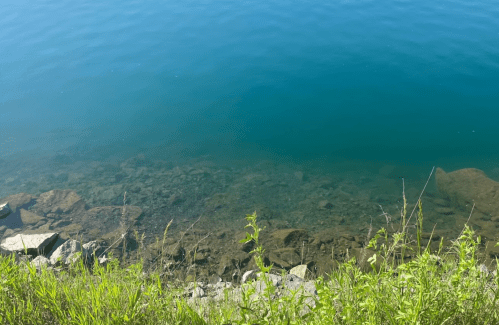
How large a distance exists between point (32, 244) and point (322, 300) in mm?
4801

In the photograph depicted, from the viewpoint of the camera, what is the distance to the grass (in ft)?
6.70

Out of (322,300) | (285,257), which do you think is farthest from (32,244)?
(322,300)

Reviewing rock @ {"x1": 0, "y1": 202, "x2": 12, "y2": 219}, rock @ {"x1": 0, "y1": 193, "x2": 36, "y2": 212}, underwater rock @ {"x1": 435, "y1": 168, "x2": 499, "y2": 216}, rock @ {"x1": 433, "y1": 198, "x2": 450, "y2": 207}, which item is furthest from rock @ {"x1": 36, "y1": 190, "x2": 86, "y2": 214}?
underwater rock @ {"x1": 435, "y1": 168, "x2": 499, "y2": 216}

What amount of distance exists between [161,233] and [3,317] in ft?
12.8

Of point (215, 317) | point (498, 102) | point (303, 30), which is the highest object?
point (303, 30)

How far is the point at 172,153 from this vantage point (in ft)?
29.2

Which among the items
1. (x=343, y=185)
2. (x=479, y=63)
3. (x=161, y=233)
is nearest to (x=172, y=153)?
(x=161, y=233)

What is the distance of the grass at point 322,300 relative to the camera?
2.04 metres

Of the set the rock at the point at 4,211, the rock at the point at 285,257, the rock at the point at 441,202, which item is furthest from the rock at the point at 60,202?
the rock at the point at 441,202

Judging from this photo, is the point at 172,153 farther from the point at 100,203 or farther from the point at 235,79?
the point at 235,79

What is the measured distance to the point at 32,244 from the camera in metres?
5.45

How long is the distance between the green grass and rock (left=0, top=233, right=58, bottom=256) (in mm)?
2577

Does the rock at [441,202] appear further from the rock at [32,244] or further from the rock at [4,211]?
the rock at [4,211]

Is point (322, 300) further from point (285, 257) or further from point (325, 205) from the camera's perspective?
point (325, 205)
